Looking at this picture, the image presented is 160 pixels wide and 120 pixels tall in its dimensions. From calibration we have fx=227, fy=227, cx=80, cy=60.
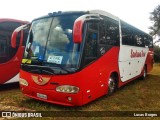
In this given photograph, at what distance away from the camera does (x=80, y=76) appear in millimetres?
6352

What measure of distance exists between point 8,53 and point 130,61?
578 cm

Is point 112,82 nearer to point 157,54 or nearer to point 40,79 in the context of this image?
point 40,79

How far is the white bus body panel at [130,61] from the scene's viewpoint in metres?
10.0

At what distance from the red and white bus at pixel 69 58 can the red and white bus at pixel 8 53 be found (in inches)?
94.2

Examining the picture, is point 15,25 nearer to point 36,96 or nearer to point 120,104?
point 36,96

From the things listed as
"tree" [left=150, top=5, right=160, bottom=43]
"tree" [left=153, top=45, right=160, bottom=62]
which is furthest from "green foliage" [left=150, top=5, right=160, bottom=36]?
"tree" [left=153, top=45, right=160, bottom=62]

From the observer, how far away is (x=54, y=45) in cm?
A: 671

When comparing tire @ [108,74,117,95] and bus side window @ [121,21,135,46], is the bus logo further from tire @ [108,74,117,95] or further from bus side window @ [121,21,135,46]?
bus side window @ [121,21,135,46]

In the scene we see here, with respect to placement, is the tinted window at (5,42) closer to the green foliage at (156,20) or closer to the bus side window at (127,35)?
the bus side window at (127,35)

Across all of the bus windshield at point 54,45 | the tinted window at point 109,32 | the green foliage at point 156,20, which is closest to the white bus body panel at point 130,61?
the tinted window at point 109,32

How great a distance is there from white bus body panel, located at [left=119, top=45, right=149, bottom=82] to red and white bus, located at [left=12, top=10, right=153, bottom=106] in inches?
61.8

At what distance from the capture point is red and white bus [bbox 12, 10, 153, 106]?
635cm

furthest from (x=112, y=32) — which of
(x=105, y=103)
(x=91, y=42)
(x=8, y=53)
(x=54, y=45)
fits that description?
(x=8, y=53)

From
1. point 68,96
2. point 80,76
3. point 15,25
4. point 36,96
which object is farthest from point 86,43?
point 15,25
